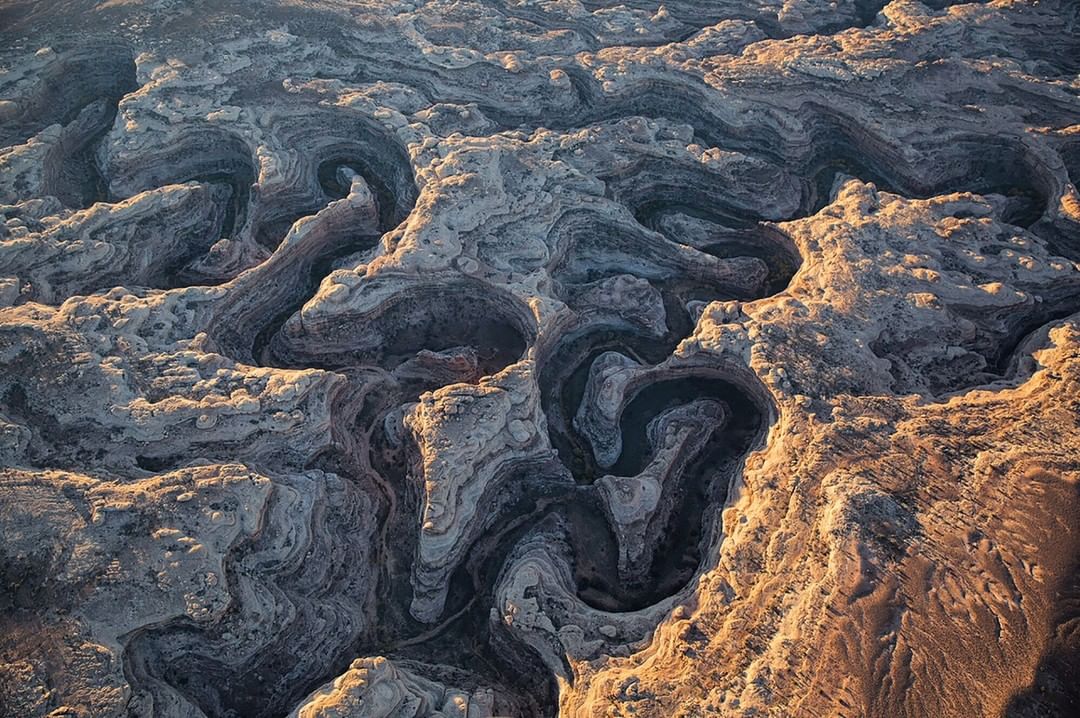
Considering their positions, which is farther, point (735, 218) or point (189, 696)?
point (735, 218)

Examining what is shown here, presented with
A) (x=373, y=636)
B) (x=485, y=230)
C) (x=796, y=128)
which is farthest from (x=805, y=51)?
(x=373, y=636)

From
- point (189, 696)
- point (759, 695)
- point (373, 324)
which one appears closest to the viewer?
point (759, 695)

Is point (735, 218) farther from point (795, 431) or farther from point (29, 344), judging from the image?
point (29, 344)

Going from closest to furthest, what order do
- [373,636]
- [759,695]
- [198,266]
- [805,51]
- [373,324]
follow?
1. [759,695]
2. [373,636]
3. [373,324]
4. [198,266]
5. [805,51]

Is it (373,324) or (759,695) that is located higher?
(373,324)

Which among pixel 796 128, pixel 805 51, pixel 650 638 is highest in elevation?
pixel 805 51

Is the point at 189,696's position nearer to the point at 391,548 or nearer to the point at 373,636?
the point at 373,636
